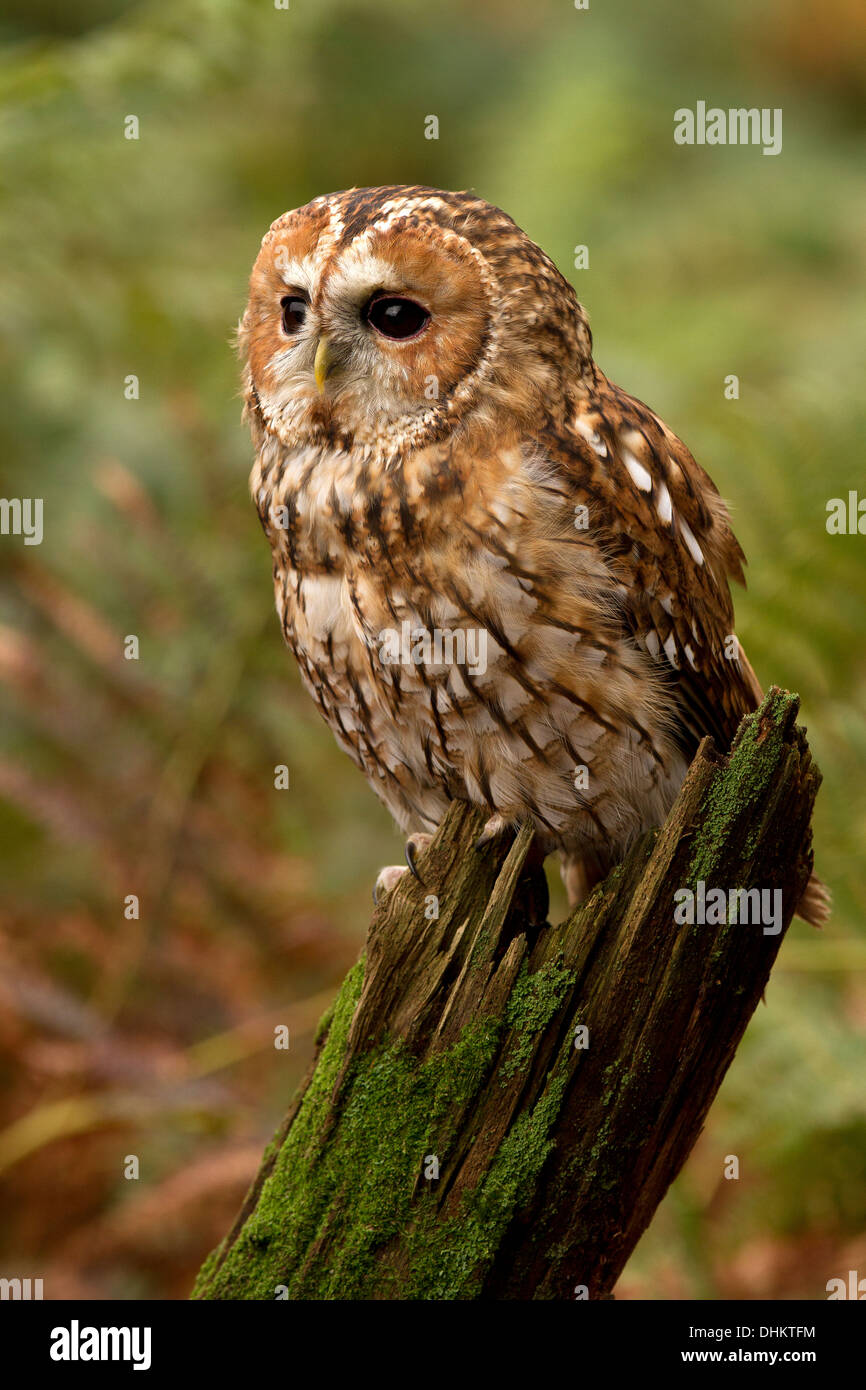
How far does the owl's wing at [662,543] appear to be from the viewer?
2.28 metres

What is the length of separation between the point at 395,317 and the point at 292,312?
241mm

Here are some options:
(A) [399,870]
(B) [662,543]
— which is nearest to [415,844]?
(A) [399,870]

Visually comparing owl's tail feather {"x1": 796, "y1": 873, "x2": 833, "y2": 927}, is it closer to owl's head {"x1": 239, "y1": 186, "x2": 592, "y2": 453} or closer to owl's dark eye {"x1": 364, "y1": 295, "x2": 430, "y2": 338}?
owl's head {"x1": 239, "y1": 186, "x2": 592, "y2": 453}

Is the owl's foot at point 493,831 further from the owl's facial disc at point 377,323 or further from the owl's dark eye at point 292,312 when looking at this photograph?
the owl's dark eye at point 292,312

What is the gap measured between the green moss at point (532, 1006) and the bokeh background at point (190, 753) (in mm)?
1358

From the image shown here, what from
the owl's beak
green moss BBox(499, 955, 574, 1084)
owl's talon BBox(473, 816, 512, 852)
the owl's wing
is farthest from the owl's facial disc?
green moss BBox(499, 955, 574, 1084)

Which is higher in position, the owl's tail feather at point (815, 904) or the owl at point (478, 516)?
the owl at point (478, 516)

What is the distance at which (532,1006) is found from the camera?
1.99m

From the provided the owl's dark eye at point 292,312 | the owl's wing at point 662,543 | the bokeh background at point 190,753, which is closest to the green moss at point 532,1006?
the owl's wing at point 662,543

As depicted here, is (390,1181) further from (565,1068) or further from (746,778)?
(746,778)

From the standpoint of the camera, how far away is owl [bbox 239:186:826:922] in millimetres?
2197

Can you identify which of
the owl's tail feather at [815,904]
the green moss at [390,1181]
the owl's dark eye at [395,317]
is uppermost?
the owl's dark eye at [395,317]

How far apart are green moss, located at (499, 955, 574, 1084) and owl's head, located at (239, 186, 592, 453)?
927 mm
